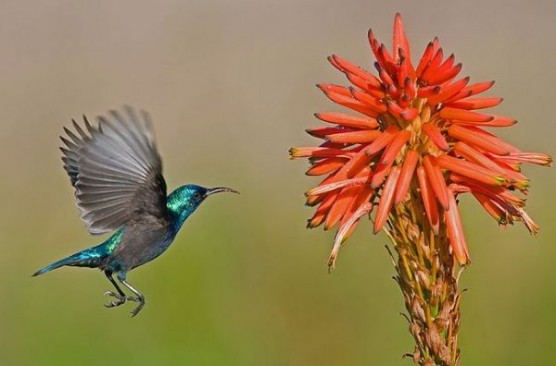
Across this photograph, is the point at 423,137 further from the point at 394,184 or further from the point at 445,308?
the point at 445,308

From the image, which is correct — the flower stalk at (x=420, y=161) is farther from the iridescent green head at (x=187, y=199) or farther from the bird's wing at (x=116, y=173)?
the iridescent green head at (x=187, y=199)

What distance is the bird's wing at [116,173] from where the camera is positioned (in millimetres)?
5992

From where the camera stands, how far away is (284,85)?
20.1 m

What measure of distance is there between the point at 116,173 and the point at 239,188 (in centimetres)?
843

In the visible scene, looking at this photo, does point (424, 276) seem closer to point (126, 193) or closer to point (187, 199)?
point (187, 199)

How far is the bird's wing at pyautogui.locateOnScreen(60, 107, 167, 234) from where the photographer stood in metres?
5.99

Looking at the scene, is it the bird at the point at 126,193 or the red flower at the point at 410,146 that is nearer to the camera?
the red flower at the point at 410,146

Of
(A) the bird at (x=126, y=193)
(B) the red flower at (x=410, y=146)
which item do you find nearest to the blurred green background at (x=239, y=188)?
(A) the bird at (x=126, y=193)

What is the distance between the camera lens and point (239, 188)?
47.9 ft

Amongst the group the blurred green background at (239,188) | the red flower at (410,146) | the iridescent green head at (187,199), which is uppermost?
the red flower at (410,146)

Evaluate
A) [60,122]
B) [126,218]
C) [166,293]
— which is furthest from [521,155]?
[60,122]

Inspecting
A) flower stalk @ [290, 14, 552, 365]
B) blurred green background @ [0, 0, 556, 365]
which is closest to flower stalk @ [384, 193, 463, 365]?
flower stalk @ [290, 14, 552, 365]

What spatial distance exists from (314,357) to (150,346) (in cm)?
161

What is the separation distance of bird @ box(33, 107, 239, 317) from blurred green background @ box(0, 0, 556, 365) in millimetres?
4946
